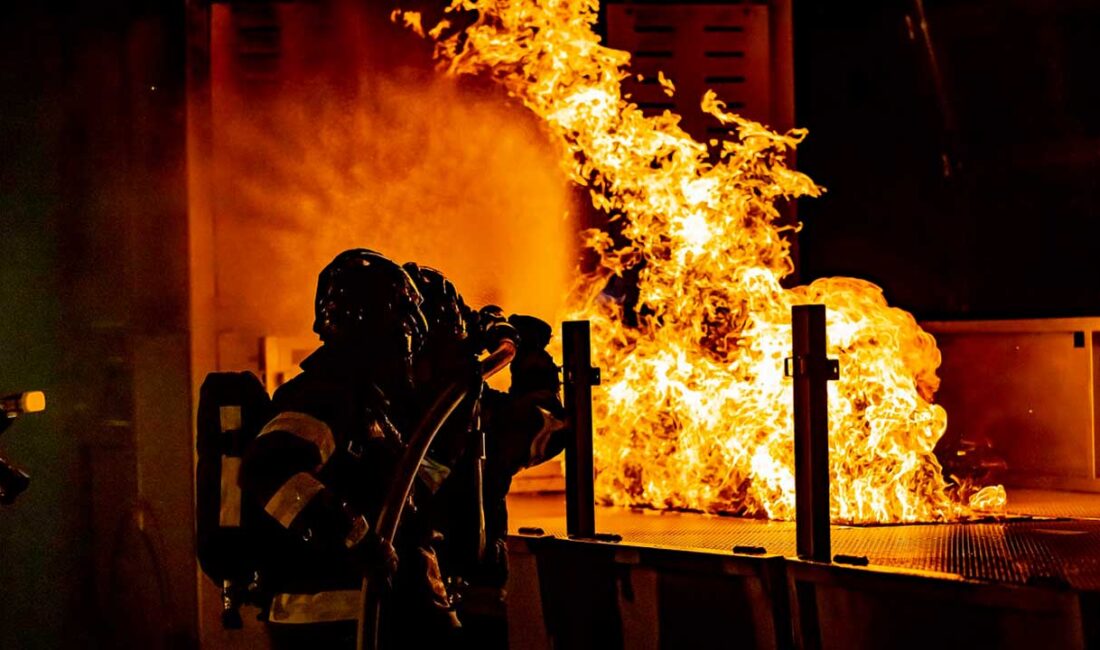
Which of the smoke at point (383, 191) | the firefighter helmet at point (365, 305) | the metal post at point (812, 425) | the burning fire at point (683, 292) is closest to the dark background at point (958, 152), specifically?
the burning fire at point (683, 292)

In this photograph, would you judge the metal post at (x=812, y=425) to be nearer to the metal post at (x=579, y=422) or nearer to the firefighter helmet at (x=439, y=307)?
the metal post at (x=579, y=422)

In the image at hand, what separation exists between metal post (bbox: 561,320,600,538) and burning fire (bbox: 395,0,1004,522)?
1158mm

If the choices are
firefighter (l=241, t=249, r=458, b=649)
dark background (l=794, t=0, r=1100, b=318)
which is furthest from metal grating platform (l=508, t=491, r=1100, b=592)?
dark background (l=794, t=0, r=1100, b=318)

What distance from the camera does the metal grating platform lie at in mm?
4000

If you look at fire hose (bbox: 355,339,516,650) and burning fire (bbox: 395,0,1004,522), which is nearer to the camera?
fire hose (bbox: 355,339,516,650)

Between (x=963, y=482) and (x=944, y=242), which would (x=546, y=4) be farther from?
(x=963, y=482)

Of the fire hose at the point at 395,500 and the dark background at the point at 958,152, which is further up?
the dark background at the point at 958,152

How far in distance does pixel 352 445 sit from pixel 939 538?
2.49 meters

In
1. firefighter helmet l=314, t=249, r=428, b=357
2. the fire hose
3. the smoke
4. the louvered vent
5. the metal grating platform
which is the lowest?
the metal grating platform

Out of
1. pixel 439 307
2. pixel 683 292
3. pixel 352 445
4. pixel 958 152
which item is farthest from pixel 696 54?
pixel 352 445

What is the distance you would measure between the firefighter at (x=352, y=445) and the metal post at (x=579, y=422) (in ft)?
3.58

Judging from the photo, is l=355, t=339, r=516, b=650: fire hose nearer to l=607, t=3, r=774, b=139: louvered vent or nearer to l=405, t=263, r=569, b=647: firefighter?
l=405, t=263, r=569, b=647: firefighter

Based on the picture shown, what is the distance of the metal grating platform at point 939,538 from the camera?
4000mm

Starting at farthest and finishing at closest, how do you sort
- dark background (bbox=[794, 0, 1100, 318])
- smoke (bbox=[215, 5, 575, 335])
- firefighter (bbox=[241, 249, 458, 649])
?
dark background (bbox=[794, 0, 1100, 318]) < smoke (bbox=[215, 5, 575, 335]) < firefighter (bbox=[241, 249, 458, 649])
